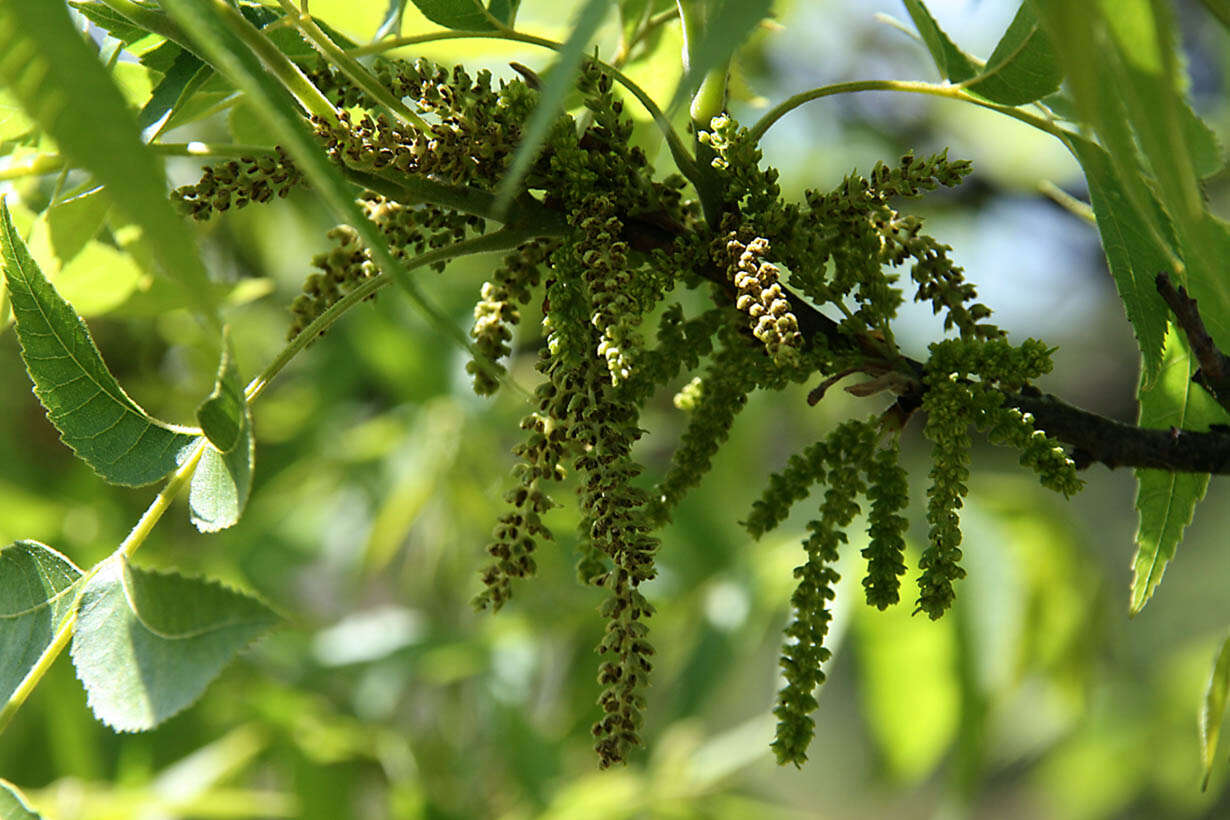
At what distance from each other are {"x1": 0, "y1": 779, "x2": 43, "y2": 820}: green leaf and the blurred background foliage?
42 cm

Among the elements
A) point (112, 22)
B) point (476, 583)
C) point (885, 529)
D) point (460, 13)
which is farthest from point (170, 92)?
point (476, 583)

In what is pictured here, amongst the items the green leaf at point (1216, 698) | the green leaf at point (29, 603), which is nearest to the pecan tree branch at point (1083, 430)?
the green leaf at point (1216, 698)

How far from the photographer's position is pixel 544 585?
1.82 meters

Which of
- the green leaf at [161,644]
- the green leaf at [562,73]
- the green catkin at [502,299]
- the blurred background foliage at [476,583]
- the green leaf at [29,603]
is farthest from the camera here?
the blurred background foliage at [476,583]

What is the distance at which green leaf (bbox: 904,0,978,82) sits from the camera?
0.73 m

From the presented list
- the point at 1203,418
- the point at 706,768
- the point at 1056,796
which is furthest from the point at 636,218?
the point at 1056,796

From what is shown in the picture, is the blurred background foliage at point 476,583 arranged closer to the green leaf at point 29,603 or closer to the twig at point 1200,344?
the green leaf at point 29,603

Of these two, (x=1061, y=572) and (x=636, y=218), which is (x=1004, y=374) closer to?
(x=636, y=218)

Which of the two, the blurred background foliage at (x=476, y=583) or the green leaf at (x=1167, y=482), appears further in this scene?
the blurred background foliage at (x=476, y=583)

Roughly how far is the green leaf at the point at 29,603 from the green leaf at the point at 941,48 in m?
0.62

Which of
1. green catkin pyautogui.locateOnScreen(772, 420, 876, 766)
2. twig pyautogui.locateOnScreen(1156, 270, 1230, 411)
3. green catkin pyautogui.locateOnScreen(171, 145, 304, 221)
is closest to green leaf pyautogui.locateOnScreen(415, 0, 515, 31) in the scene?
green catkin pyautogui.locateOnScreen(171, 145, 304, 221)

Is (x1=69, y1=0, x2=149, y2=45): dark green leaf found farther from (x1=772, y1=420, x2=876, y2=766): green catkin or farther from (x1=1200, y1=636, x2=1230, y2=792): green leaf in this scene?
(x1=1200, y1=636, x2=1230, y2=792): green leaf

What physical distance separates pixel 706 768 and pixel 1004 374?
1.08 m

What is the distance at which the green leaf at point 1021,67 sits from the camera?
692 mm
